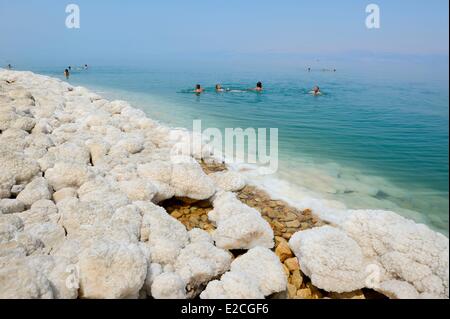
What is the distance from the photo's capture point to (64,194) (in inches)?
213

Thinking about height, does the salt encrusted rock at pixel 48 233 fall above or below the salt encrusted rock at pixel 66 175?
below

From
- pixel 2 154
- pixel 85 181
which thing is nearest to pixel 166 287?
pixel 85 181

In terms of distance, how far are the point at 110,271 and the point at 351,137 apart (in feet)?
43.1

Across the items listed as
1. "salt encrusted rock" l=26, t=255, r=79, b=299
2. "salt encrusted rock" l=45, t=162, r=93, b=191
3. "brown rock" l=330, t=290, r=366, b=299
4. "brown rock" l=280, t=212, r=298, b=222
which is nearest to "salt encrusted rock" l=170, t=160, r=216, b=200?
"brown rock" l=280, t=212, r=298, b=222

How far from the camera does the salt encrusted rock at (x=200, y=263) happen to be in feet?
13.5

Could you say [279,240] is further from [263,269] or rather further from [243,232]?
[263,269]

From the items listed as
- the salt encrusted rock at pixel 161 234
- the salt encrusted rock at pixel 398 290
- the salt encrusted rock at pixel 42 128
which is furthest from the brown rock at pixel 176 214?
the salt encrusted rock at pixel 42 128

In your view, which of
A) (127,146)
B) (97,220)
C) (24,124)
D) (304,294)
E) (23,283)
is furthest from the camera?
(24,124)

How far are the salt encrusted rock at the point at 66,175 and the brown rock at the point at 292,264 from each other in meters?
3.79

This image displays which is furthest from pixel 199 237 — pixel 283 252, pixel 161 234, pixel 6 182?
pixel 6 182

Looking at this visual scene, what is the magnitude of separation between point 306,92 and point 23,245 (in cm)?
2814

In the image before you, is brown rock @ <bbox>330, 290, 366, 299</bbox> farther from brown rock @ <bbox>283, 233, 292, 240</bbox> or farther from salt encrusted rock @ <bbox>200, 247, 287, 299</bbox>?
brown rock @ <bbox>283, 233, 292, 240</bbox>

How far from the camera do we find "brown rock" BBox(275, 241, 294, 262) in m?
5.11

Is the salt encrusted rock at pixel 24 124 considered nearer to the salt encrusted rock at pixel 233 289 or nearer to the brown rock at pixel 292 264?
the salt encrusted rock at pixel 233 289
